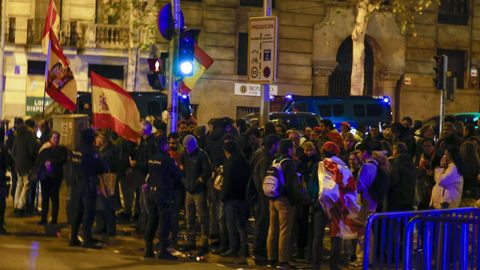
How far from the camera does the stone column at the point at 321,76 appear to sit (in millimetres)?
38938

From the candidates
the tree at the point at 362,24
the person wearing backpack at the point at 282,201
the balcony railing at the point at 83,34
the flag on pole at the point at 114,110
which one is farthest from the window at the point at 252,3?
the person wearing backpack at the point at 282,201

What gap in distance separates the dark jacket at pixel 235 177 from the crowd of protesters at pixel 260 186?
0.01m

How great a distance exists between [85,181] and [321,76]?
25.2 metres

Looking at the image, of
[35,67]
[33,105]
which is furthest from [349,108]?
[35,67]

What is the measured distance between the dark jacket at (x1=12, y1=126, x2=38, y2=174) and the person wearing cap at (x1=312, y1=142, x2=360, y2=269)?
7.18 metres

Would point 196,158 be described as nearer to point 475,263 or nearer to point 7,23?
point 475,263

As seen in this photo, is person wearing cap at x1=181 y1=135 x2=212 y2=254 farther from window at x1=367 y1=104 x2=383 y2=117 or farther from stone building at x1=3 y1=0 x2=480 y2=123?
stone building at x1=3 y1=0 x2=480 y2=123

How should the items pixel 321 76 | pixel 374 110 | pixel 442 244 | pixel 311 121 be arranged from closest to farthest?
pixel 442 244 < pixel 311 121 < pixel 374 110 < pixel 321 76

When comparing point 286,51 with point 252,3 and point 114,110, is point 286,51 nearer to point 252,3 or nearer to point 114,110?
point 252,3

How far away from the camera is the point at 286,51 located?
3862cm

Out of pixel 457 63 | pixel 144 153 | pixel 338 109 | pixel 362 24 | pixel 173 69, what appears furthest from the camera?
pixel 457 63

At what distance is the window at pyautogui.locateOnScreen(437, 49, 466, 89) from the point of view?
41.2 metres

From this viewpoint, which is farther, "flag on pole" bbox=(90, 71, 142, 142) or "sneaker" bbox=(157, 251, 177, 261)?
"flag on pole" bbox=(90, 71, 142, 142)

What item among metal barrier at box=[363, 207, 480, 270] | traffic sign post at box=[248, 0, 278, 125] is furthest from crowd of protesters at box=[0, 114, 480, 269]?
metal barrier at box=[363, 207, 480, 270]
